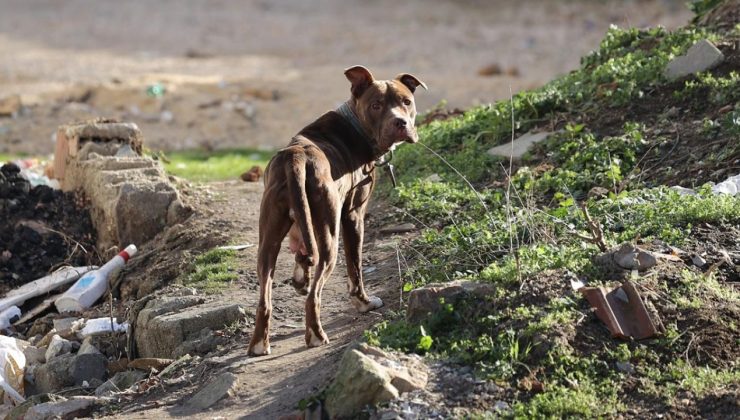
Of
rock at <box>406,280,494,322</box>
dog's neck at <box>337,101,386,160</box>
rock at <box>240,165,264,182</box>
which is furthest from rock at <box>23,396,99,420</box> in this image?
rock at <box>240,165,264,182</box>

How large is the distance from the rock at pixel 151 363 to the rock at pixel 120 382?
1.5 inches

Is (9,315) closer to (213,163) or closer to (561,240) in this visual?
(561,240)

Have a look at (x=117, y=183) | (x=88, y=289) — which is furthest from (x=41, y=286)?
(x=117, y=183)

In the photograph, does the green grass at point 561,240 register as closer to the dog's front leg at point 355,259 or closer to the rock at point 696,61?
the rock at point 696,61

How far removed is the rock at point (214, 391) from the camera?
6.62 meters

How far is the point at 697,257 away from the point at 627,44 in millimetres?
5496

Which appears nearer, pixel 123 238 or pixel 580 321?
pixel 580 321

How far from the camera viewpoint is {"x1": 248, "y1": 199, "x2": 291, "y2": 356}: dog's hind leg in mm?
6922

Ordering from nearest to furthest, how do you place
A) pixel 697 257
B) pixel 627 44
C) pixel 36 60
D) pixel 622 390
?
pixel 622 390
pixel 697 257
pixel 627 44
pixel 36 60

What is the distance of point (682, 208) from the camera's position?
7793 millimetres

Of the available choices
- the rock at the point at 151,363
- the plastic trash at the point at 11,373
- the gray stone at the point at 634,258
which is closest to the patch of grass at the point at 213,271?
the rock at the point at 151,363

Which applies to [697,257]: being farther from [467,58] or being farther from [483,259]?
[467,58]

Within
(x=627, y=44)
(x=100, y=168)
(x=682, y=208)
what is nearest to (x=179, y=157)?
(x=100, y=168)

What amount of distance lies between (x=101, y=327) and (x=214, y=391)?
237 cm
